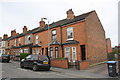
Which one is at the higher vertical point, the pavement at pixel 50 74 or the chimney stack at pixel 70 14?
the chimney stack at pixel 70 14

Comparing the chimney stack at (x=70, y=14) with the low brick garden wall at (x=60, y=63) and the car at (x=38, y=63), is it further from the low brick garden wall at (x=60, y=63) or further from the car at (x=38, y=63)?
the car at (x=38, y=63)

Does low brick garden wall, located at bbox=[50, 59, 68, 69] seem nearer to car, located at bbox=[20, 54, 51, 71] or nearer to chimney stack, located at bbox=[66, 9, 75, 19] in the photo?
car, located at bbox=[20, 54, 51, 71]

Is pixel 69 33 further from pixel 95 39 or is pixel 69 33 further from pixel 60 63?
pixel 60 63

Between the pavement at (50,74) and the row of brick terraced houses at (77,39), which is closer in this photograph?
the pavement at (50,74)

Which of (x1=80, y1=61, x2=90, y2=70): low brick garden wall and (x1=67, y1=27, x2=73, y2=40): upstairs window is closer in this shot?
(x1=80, y1=61, x2=90, y2=70): low brick garden wall

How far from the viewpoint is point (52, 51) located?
22484 millimetres

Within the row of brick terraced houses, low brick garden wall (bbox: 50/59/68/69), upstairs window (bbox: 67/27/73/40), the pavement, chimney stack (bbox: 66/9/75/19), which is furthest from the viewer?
chimney stack (bbox: 66/9/75/19)

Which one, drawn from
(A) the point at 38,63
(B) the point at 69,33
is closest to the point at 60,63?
(A) the point at 38,63

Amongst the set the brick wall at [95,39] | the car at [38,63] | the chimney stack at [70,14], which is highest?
the chimney stack at [70,14]

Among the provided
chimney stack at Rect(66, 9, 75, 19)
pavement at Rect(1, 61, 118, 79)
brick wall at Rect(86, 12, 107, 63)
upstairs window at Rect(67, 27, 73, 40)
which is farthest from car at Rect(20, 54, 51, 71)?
chimney stack at Rect(66, 9, 75, 19)

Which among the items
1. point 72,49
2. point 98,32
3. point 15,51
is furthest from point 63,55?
point 15,51

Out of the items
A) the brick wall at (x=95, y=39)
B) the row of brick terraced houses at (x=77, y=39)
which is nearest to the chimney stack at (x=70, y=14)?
the row of brick terraced houses at (x=77, y=39)

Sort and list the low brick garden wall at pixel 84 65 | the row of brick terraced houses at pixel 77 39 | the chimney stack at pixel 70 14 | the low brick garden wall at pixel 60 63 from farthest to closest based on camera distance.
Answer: the chimney stack at pixel 70 14 < the row of brick terraced houses at pixel 77 39 < the low brick garden wall at pixel 60 63 < the low brick garden wall at pixel 84 65

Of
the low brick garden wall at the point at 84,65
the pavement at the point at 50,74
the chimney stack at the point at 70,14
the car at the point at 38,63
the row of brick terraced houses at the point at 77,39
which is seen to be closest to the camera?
the pavement at the point at 50,74
